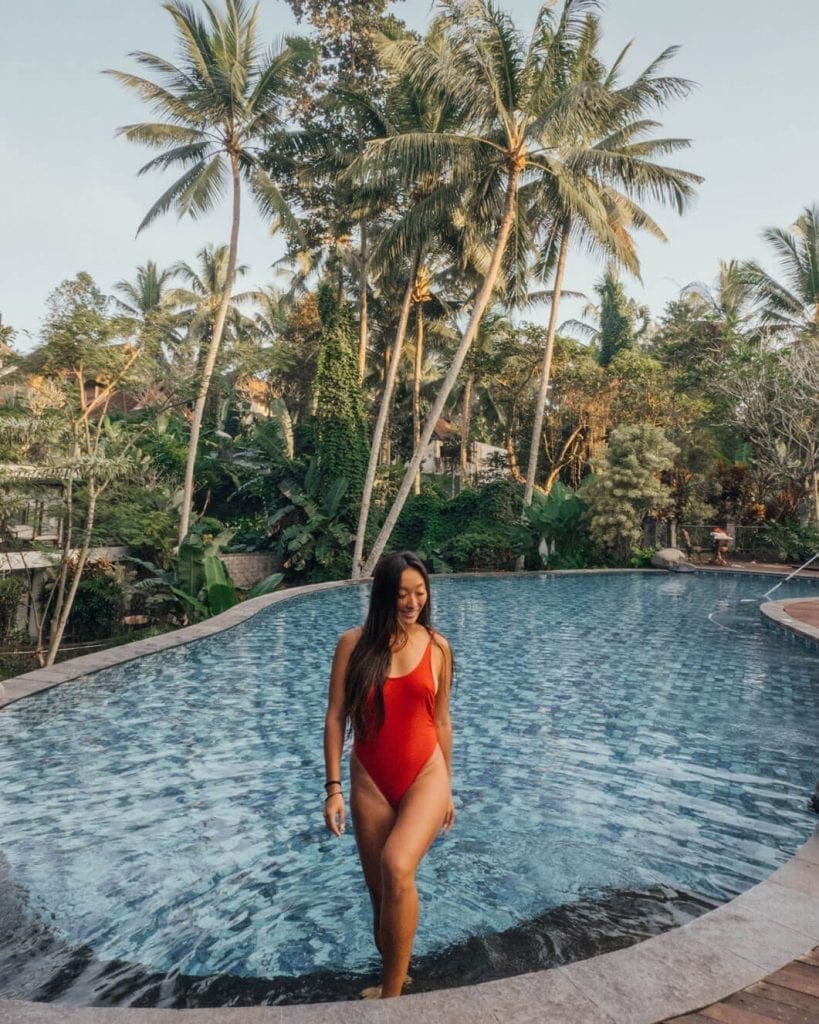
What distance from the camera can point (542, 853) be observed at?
4.10 meters

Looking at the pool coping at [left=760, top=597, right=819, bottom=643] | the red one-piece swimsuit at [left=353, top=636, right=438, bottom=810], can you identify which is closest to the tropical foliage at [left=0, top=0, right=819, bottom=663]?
the pool coping at [left=760, top=597, right=819, bottom=643]

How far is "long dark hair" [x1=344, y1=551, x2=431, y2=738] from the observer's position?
8.07 feet

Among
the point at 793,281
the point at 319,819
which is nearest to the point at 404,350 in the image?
the point at 793,281

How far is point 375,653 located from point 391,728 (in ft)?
0.78

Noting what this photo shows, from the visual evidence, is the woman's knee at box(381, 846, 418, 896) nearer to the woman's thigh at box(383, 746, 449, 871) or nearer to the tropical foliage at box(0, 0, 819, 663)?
the woman's thigh at box(383, 746, 449, 871)

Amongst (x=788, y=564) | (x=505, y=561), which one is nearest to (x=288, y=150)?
(x=505, y=561)

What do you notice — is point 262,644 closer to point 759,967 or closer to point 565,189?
point 759,967

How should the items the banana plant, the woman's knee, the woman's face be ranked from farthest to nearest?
the banana plant, the woman's face, the woman's knee

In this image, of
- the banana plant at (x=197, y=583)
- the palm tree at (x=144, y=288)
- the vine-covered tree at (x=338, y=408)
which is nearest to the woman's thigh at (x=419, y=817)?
the banana plant at (x=197, y=583)

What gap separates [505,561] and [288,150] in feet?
40.8

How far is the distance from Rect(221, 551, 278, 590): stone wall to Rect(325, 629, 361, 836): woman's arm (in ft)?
60.1

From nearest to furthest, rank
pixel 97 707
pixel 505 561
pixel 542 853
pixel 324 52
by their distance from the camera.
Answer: pixel 542 853, pixel 97 707, pixel 505 561, pixel 324 52

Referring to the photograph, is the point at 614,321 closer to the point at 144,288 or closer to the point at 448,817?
the point at 144,288

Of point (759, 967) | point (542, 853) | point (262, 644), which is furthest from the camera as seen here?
point (262, 644)
